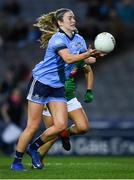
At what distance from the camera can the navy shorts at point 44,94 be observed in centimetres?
1320

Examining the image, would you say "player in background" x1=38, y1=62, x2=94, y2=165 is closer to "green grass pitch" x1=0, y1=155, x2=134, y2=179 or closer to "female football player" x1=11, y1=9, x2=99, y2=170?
"green grass pitch" x1=0, y1=155, x2=134, y2=179

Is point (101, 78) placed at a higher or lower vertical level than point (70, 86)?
lower

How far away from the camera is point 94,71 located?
24391mm

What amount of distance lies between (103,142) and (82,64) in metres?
7.16

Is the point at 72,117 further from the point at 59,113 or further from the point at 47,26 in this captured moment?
the point at 47,26

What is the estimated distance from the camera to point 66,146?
14109 millimetres

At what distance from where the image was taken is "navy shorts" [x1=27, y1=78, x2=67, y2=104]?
13.2 m

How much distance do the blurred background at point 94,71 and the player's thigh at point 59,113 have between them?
7.94 metres

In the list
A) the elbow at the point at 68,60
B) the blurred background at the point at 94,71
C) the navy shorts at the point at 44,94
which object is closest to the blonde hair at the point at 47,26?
the navy shorts at the point at 44,94

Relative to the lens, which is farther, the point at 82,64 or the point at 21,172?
the point at 82,64

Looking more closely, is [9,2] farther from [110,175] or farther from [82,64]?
[110,175]

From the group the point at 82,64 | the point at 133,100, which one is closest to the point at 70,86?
the point at 82,64

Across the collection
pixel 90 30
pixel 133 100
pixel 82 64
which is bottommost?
pixel 133 100

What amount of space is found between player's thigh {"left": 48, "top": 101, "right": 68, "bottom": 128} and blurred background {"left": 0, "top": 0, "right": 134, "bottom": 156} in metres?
7.94
